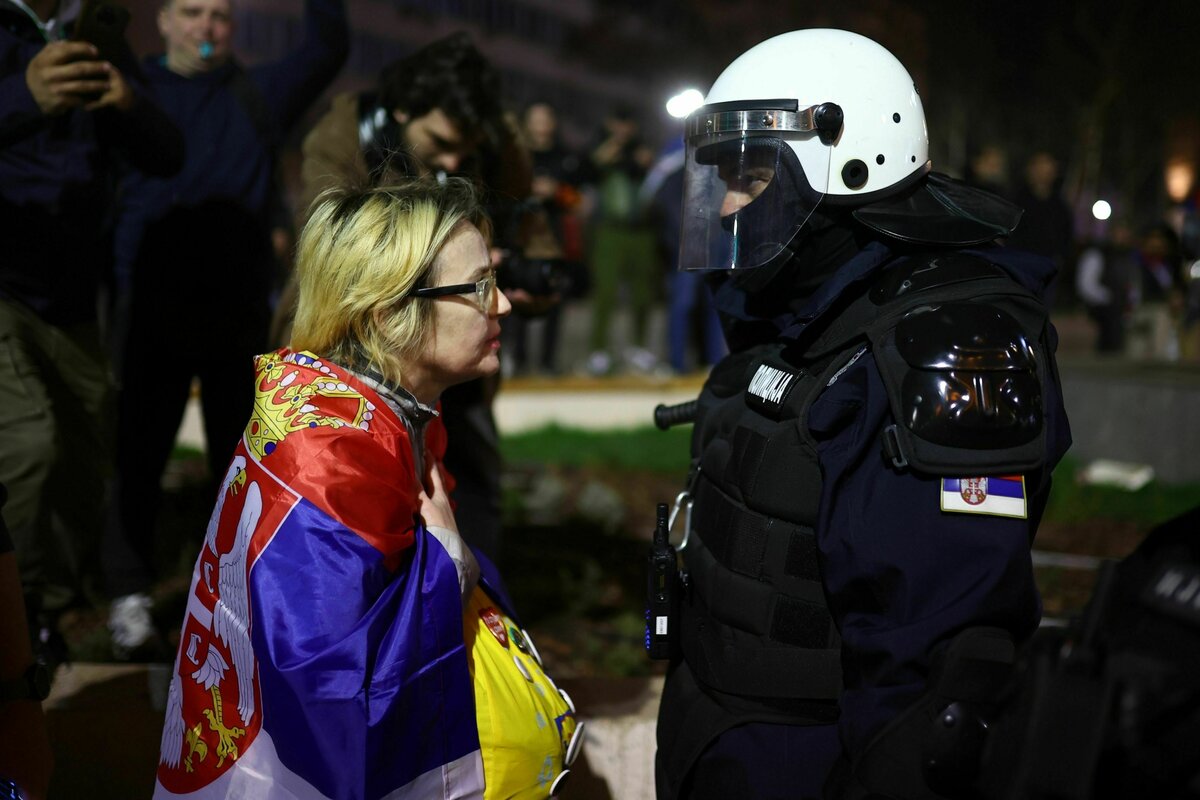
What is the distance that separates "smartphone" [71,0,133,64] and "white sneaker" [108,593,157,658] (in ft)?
5.56

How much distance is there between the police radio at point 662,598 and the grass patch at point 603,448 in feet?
16.7

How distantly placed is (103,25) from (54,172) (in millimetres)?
439

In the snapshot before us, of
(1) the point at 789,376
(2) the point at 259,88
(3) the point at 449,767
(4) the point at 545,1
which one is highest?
(4) the point at 545,1

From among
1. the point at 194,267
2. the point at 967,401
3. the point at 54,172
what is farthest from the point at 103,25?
the point at 967,401

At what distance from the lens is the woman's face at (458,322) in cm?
214

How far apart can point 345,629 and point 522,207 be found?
78.3 inches

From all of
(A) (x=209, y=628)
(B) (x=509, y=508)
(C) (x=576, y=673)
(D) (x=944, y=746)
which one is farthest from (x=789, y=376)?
(B) (x=509, y=508)

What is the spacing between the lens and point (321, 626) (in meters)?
1.82

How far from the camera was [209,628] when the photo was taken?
2.01 metres

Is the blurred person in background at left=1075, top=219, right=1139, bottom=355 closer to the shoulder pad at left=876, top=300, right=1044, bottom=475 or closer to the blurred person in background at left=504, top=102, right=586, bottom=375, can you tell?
the blurred person in background at left=504, top=102, right=586, bottom=375

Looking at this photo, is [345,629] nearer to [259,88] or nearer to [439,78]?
[439,78]

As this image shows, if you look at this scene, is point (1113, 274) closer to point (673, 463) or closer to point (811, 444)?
point (673, 463)

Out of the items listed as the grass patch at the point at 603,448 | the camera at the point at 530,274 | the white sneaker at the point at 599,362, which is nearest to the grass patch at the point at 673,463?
the grass patch at the point at 603,448

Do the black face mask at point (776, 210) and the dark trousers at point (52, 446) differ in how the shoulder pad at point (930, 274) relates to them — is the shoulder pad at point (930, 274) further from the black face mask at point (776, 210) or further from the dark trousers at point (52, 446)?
the dark trousers at point (52, 446)
